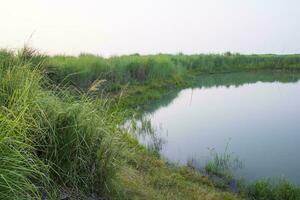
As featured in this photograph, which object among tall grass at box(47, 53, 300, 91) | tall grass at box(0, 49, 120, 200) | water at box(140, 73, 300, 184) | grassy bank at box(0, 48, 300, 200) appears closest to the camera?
grassy bank at box(0, 48, 300, 200)

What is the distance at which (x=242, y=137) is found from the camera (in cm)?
1013

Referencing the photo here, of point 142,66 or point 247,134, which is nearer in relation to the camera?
point 247,134

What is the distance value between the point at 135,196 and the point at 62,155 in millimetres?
1033

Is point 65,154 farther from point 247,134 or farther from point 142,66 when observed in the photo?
point 142,66

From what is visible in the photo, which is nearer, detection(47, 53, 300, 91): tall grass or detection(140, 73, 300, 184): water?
detection(140, 73, 300, 184): water

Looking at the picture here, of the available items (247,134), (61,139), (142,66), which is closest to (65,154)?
(61,139)

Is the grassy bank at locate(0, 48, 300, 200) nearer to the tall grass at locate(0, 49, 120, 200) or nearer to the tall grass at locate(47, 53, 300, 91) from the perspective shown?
the tall grass at locate(0, 49, 120, 200)

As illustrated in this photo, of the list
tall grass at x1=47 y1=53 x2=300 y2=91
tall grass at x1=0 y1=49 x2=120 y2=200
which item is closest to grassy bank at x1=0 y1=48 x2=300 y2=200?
tall grass at x1=0 y1=49 x2=120 y2=200

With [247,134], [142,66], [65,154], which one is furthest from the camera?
[142,66]

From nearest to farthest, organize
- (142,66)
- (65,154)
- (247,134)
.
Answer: (65,154) < (247,134) < (142,66)

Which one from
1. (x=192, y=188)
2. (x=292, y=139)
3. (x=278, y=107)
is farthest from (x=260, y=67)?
(x=192, y=188)

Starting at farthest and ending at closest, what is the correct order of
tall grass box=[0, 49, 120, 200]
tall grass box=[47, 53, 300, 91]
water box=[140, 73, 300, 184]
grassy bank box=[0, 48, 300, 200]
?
1. tall grass box=[47, 53, 300, 91]
2. water box=[140, 73, 300, 184]
3. tall grass box=[0, 49, 120, 200]
4. grassy bank box=[0, 48, 300, 200]

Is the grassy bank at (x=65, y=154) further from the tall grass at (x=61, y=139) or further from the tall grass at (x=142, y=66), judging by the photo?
the tall grass at (x=142, y=66)

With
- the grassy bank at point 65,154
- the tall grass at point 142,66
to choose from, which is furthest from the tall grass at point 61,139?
the tall grass at point 142,66
